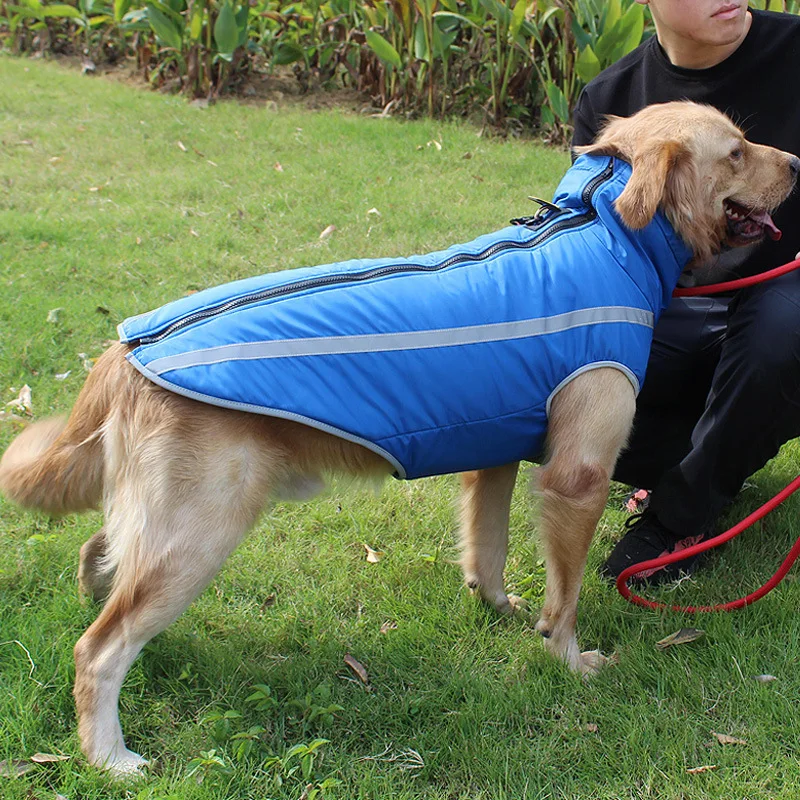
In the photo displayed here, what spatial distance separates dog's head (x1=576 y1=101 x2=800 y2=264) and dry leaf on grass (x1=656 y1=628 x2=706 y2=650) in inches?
50.5

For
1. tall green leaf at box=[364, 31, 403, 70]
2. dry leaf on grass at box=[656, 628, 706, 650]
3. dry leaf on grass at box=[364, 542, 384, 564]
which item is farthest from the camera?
tall green leaf at box=[364, 31, 403, 70]

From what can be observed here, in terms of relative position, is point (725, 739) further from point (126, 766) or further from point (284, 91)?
point (284, 91)

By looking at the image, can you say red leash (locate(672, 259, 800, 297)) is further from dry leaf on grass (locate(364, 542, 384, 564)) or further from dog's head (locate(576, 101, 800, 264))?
dry leaf on grass (locate(364, 542, 384, 564))

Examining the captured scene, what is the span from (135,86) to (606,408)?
9.77 meters

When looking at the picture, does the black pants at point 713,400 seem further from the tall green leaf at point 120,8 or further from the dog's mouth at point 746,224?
the tall green leaf at point 120,8

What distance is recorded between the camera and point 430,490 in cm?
403

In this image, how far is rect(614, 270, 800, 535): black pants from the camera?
3191 millimetres

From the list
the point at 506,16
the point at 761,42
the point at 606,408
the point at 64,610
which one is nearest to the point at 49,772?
the point at 64,610

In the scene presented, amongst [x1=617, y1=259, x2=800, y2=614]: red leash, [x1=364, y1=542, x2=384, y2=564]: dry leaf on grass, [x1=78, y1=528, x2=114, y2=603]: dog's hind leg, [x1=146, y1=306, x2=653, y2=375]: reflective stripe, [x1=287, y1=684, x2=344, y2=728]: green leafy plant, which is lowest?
[x1=364, y1=542, x2=384, y2=564]: dry leaf on grass

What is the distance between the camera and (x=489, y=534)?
332 cm

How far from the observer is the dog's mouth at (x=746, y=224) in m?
2.99

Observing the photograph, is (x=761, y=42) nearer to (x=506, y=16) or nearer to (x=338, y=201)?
(x=338, y=201)

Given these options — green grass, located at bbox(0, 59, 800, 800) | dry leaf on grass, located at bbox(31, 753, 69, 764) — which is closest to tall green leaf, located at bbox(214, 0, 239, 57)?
green grass, located at bbox(0, 59, 800, 800)

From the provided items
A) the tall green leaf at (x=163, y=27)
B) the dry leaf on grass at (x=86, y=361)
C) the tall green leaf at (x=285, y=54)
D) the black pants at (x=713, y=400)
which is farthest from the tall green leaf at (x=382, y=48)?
the black pants at (x=713, y=400)
